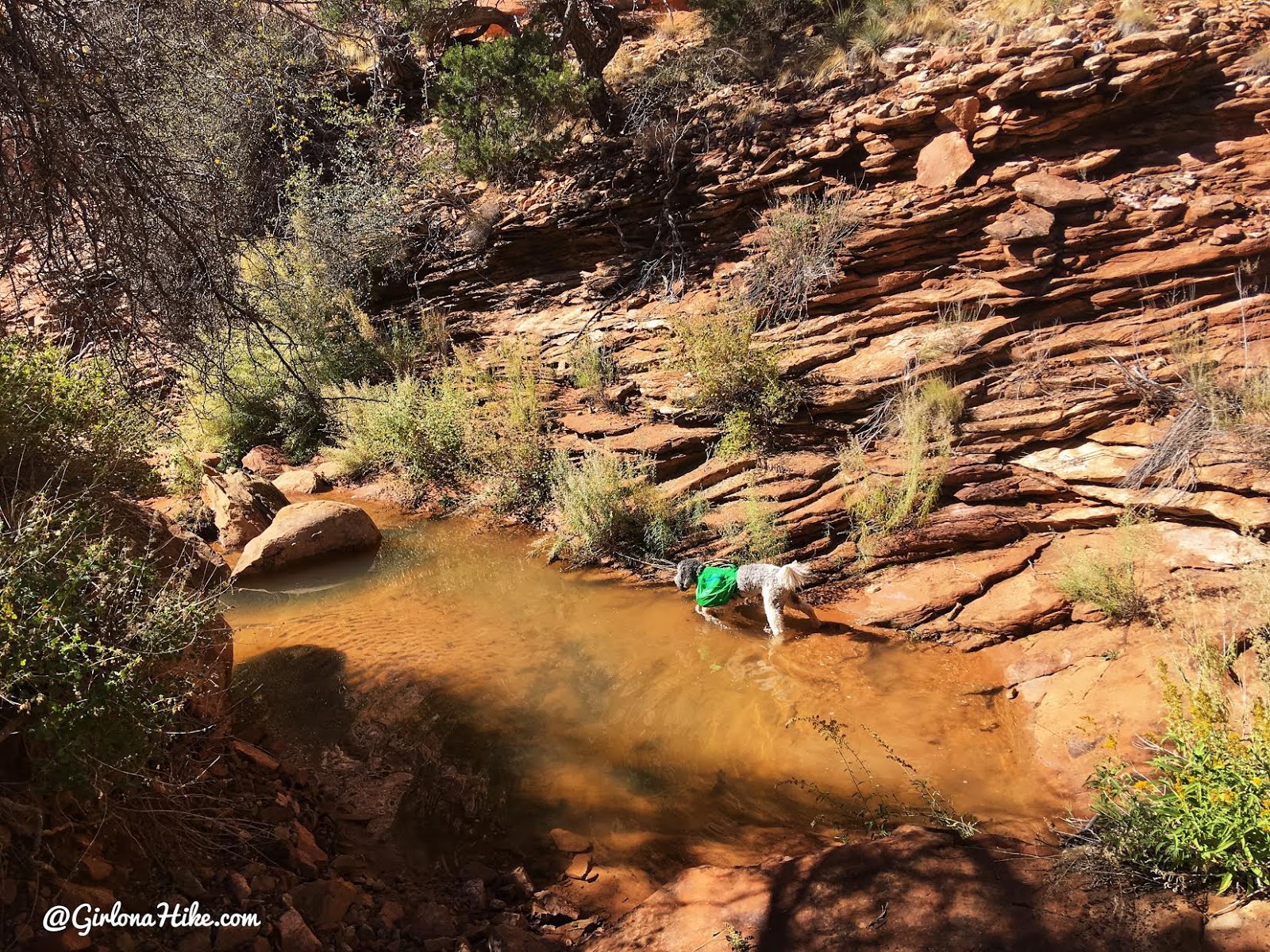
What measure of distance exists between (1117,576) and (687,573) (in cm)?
292

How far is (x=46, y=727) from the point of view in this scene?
235 cm

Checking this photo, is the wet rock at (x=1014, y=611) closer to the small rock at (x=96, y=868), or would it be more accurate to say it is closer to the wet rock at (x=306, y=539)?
the small rock at (x=96, y=868)

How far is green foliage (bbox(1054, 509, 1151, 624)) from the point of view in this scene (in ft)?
14.8

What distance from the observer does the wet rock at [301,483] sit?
9.07 meters

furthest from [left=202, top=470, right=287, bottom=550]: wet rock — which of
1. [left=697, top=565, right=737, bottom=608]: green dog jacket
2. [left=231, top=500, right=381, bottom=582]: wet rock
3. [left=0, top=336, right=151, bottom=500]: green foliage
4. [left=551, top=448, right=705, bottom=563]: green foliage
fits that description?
[left=697, top=565, right=737, bottom=608]: green dog jacket

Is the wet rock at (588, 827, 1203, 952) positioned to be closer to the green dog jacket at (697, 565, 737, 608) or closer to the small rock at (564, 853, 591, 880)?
the small rock at (564, 853, 591, 880)

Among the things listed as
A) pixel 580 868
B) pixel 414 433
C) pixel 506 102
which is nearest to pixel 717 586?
pixel 580 868

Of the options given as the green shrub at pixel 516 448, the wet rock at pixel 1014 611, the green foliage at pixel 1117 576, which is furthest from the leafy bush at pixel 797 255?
the green foliage at pixel 1117 576

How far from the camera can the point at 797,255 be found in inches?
306

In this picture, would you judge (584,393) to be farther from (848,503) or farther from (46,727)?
(46,727)

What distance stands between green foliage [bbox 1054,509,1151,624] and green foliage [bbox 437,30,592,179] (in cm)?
868

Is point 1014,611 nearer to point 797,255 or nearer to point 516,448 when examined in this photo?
point 797,255

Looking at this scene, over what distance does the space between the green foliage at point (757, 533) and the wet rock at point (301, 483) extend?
5.71m

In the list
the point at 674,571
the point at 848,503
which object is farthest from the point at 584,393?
the point at 848,503
